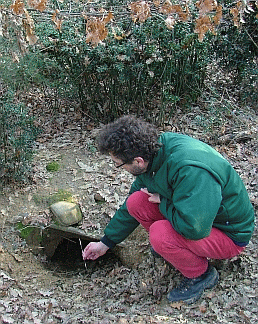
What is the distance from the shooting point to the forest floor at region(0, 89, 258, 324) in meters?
3.23

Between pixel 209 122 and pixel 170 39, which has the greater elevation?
pixel 170 39

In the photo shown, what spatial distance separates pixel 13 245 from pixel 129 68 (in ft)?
9.13

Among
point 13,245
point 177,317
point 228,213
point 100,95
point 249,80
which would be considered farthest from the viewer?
point 249,80

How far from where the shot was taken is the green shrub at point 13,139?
4.59 meters

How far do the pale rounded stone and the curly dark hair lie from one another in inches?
74.8

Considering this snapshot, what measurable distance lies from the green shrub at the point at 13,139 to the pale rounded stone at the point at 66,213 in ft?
2.02

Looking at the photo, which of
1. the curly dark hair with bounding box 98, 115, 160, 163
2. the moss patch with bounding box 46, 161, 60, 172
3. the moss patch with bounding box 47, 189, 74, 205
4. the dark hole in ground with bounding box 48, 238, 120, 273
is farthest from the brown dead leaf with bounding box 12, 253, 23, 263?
the curly dark hair with bounding box 98, 115, 160, 163

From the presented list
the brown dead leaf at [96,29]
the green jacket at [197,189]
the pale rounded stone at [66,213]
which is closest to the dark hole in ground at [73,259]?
the pale rounded stone at [66,213]

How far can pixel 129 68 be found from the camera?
5.50 metres

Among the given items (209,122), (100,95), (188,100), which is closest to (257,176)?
(209,122)

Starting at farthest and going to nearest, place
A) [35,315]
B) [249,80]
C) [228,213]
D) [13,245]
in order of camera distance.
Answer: [249,80] < [13,245] < [35,315] < [228,213]

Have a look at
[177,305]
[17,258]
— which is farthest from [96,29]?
[17,258]

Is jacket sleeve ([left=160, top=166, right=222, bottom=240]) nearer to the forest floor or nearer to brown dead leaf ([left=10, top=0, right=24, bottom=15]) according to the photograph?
the forest floor

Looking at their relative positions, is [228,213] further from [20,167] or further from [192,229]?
[20,167]
